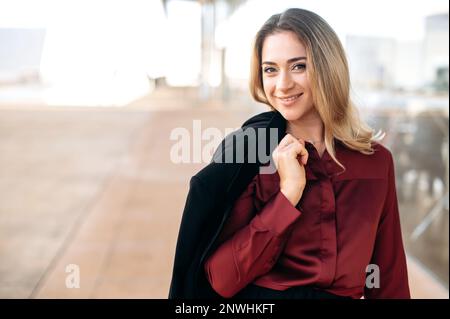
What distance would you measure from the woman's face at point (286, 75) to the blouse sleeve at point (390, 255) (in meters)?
0.22

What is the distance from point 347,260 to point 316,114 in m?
0.26

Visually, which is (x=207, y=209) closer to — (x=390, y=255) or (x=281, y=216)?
Result: (x=281, y=216)

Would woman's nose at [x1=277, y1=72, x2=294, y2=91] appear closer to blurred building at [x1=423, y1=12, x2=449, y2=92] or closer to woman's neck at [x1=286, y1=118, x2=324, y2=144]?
woman's neck at [x1=286, y1=118, x2=324, y2=144]

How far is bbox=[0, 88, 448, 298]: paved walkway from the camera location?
307 cm

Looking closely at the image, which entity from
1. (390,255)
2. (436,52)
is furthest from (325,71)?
(436,52)

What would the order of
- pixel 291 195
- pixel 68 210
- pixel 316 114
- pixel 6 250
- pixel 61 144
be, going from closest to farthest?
pixel 291 195, pixel 316 114, pixel 6 250, pixel 68 210, pixel 61 144

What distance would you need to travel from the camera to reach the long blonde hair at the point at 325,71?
2.93ft

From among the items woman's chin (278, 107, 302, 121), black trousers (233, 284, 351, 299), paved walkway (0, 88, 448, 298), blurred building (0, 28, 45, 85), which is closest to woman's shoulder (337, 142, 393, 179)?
woman's chin (278, 107, 302, 121)

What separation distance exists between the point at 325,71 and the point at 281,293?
38 cm

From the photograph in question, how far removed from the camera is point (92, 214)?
436 centimetres
